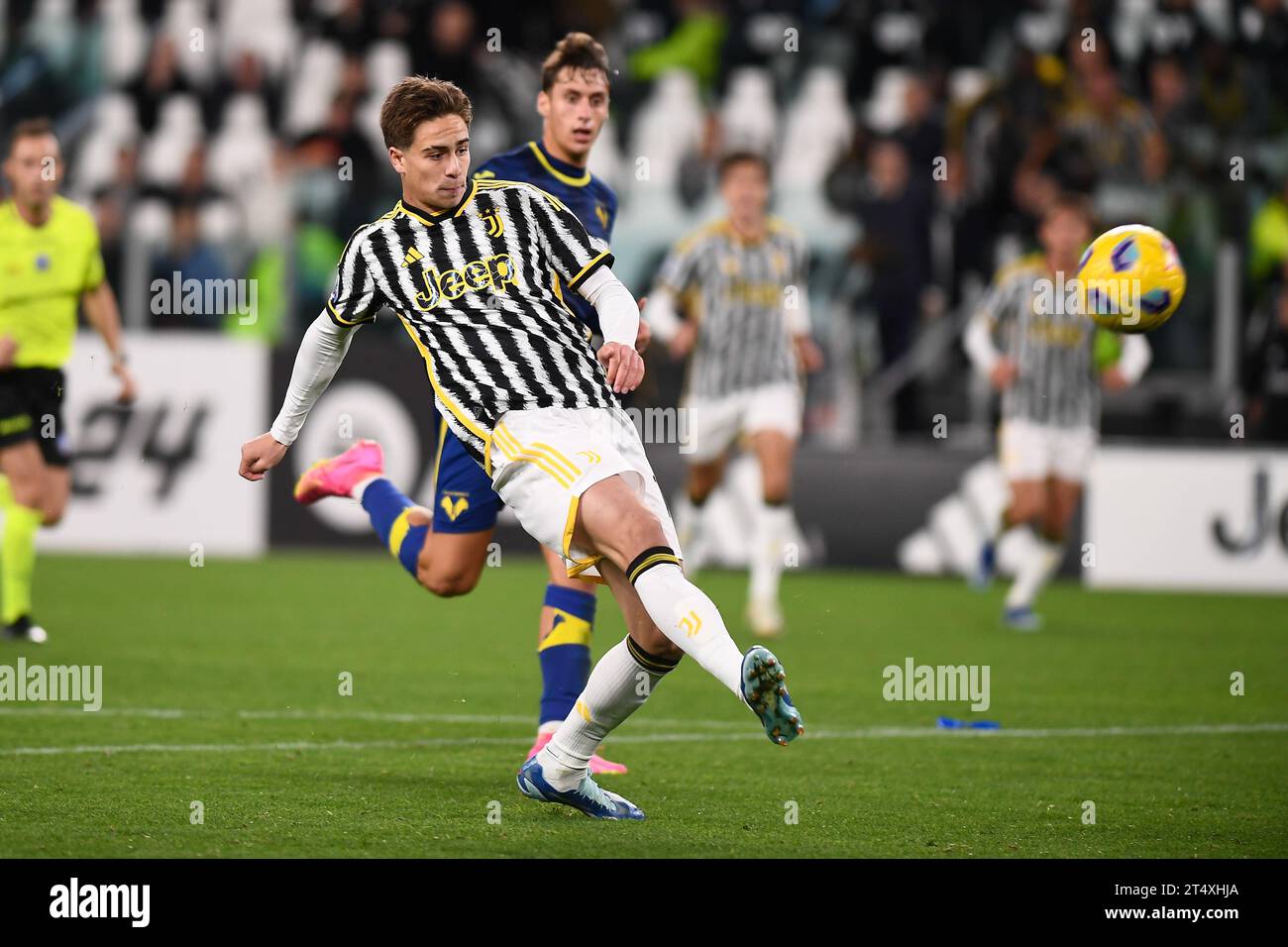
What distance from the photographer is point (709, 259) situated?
1215 centimetres

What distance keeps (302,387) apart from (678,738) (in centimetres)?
240

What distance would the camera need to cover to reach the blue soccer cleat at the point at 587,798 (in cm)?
581

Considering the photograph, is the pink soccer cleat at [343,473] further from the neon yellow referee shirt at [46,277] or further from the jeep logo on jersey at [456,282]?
the neon yellow referee shirt at [46,277]

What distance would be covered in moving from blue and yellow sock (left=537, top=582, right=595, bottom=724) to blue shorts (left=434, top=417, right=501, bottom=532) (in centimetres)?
36

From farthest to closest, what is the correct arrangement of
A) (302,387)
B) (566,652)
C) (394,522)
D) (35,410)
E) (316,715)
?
1. (35,410)
2. (316,715)
3. (394,522)
4. (566,652)
5. (302,387)

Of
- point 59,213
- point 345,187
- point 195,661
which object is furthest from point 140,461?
point 195,661

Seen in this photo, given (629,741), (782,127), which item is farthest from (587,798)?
(782,127)

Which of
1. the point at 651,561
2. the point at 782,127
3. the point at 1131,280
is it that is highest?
the point at 782,127

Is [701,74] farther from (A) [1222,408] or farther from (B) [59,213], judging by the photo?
(B) [59,213]

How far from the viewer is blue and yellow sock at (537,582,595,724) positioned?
669 centimetres

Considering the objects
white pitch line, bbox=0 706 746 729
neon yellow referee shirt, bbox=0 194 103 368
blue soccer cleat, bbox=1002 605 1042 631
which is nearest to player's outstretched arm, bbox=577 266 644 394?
white pitch line, bbox=0 706 746 729

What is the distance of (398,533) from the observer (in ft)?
23.6

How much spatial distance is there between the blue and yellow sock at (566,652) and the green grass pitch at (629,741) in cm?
31

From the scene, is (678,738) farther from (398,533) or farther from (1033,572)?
(1033,572)
